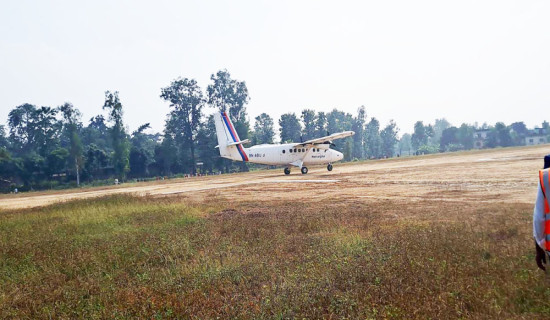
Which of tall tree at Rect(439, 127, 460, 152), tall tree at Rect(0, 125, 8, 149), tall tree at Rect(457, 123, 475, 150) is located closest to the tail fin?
tall tree at Rect(0, 125, 8, 149)

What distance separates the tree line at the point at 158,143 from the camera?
6456 centimetres

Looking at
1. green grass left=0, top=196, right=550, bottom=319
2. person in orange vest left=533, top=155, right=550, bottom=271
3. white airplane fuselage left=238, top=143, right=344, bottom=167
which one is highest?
white airplane fuselage left=238, top=143, right=344, bottom=167

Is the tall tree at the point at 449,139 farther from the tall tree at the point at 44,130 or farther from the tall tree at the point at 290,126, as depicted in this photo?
the tall tree at the point at 44,130

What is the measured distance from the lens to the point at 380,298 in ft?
17.8

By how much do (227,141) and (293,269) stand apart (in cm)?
3245

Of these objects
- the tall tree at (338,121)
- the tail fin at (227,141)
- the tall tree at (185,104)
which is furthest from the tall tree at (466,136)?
the tail fin at (227,141)

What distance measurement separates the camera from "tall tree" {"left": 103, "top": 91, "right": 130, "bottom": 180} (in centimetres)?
6688

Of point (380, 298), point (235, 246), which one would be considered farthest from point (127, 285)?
point (380, 298)

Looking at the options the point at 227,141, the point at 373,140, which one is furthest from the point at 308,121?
the point at 227,141

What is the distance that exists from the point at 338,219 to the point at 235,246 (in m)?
3.79

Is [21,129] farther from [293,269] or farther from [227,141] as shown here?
[293,269]

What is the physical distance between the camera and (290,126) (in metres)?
101

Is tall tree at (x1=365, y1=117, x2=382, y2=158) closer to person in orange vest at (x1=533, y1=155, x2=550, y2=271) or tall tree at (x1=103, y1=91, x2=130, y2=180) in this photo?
tall tree at (x1=103, y1=91, x2=130, y2=180)

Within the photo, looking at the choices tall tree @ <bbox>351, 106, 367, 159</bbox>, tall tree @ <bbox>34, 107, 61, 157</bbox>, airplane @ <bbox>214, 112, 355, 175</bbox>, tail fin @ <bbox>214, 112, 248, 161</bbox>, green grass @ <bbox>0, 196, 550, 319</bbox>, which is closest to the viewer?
green grass @ <bbox>0, 196, 550, 319</bbox>
